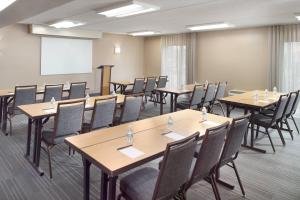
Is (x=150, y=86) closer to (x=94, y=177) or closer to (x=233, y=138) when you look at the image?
(x=94, y=177)

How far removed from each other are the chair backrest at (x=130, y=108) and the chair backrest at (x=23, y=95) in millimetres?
2137

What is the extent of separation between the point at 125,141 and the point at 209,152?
2.52 feet

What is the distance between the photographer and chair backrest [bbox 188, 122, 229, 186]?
78.3 inches

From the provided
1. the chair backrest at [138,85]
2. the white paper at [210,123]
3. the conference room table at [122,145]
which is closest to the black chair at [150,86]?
the chair backrest at [138,85]

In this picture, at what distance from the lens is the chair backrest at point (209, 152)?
78.3 inches

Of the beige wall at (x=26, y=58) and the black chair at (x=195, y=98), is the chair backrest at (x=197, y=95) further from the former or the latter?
the beige wall at (x=26, y=58)

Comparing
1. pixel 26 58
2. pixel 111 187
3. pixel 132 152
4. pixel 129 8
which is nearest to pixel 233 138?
pixel 132 152

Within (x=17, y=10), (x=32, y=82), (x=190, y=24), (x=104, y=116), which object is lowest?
(x=104, y=116)

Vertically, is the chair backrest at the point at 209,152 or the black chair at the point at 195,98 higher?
the black chair at the point at 195,98

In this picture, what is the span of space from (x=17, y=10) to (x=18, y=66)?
13.4 feet

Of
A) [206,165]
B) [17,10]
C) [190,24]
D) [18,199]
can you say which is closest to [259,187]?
[206,165]

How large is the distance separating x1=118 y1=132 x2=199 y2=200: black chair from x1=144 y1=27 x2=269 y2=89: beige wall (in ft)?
20.2

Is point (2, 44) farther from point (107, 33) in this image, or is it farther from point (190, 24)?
point (190, 24)

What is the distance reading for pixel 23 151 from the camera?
12.7 feet
